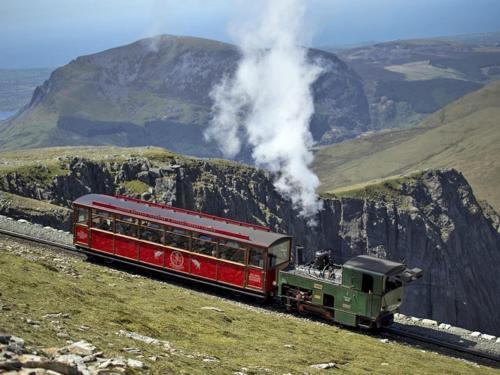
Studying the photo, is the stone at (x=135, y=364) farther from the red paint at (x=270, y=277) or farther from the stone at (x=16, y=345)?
the red paint at (x=270, y=277)

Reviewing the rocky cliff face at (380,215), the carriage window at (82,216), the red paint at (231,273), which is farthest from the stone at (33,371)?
the rocky cliff face at (380,215)

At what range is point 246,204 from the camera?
130375mm

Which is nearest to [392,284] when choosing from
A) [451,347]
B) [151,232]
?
[451,347]

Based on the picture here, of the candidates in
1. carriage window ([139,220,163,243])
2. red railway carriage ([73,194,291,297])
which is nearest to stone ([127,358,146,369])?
red railway carriage ([73,194,291,297])

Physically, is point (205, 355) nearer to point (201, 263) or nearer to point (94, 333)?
point (94, 333)

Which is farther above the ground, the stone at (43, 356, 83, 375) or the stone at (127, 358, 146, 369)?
the stone at (43, 356, 83, 375)

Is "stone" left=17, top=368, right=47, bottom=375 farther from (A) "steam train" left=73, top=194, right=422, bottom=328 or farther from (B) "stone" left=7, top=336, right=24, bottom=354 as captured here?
(A) "steam train" left=73, top=194, right=422, bottom=328

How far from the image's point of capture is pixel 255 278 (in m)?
37.0

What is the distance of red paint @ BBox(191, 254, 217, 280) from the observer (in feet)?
125

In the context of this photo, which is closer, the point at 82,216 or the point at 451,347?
the point at 451,347

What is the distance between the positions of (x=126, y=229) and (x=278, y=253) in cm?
1065

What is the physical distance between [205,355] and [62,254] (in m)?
23.6

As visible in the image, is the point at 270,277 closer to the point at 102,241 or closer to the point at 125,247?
the point at 125,247

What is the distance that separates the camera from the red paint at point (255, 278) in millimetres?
36719
